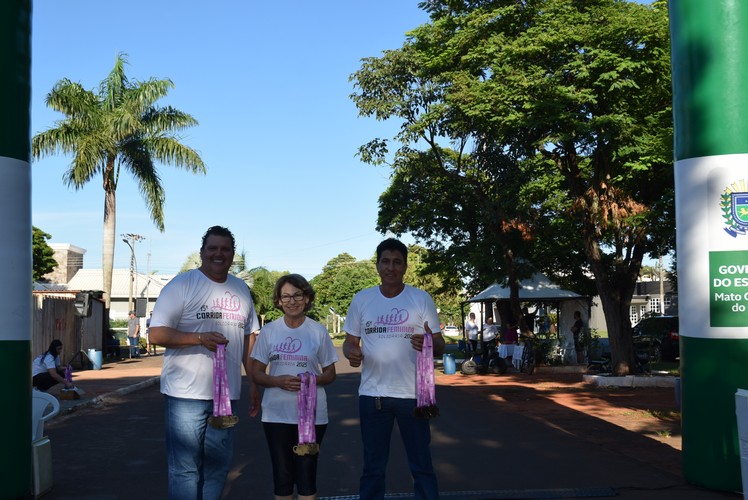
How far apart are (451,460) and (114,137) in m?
26.6

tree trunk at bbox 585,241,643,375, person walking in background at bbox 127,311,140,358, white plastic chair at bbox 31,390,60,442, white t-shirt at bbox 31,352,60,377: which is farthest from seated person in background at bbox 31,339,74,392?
person walking in background at bbox 127,311,140,358

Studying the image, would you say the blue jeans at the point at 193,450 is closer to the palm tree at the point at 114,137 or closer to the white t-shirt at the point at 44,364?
the white t-shirt at the point at 44,364

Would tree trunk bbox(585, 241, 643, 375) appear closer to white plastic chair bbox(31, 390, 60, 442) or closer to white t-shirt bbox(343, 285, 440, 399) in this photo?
white plastic chair bbox(31, 390, 60, 442)

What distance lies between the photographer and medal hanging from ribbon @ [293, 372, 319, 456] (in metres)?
4.91

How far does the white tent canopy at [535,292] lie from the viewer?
27422 millimetres

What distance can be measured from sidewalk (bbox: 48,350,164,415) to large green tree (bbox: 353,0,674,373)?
9.91 meters

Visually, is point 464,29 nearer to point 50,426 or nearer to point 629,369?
point 629,369

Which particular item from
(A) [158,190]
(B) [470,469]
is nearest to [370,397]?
(B) [470,469]

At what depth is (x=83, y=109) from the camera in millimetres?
32688

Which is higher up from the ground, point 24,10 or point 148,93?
point 148,93

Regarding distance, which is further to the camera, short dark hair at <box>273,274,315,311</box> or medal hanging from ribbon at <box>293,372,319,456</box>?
short dark hair at <box>273,274,315,311</box>

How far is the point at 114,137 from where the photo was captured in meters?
32.5

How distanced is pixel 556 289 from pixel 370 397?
2336 cm

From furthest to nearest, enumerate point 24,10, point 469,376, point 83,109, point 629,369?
point 83,109 → point 469,376 → point 629,369 → point 24,10
